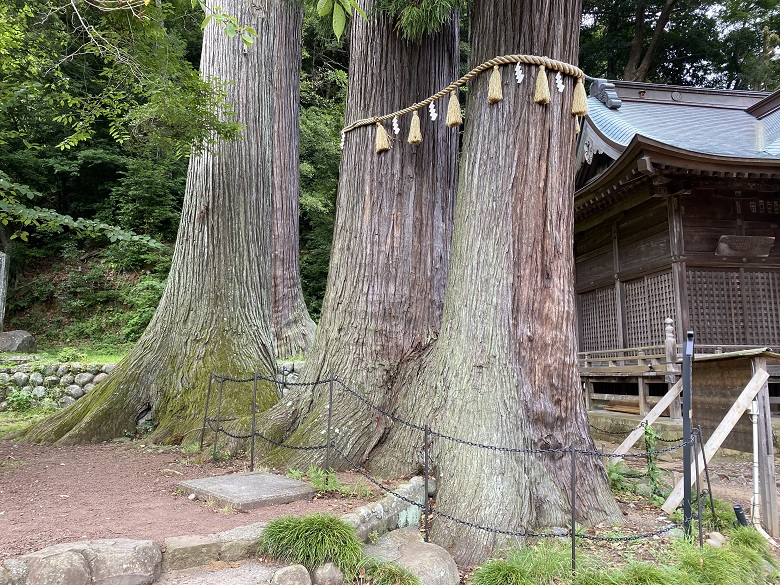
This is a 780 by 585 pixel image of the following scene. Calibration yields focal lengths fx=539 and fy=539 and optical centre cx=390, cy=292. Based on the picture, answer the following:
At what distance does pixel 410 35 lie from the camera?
16.0ft

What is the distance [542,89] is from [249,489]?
3653mm

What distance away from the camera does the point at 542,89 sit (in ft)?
13.3

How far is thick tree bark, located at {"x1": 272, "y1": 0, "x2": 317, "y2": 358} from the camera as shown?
29.4ft

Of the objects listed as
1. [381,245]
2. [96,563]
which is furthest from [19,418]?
[96,563]

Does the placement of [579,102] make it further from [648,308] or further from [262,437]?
[648,308]

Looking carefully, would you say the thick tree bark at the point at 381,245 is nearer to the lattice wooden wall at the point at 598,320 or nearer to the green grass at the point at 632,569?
the green grass at the point at 632,569

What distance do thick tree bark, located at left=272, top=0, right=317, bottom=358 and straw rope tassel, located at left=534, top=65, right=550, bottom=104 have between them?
18.9 ft

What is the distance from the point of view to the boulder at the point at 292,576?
2.66 meters

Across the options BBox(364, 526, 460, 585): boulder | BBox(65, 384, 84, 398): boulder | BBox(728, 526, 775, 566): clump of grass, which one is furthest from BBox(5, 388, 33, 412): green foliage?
BBox(728, 526, 775, 566): clump of grass

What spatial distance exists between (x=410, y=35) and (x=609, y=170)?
4.81 metres

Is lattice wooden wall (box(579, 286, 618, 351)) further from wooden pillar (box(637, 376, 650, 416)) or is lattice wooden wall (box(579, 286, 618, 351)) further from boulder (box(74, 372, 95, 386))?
boulder (box(74, 372, 95, 386))

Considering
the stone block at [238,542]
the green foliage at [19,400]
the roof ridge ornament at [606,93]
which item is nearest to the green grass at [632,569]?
the stone block at [238,542]

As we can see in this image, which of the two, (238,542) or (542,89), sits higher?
(542,89)

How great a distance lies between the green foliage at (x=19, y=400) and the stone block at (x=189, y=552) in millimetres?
7035
